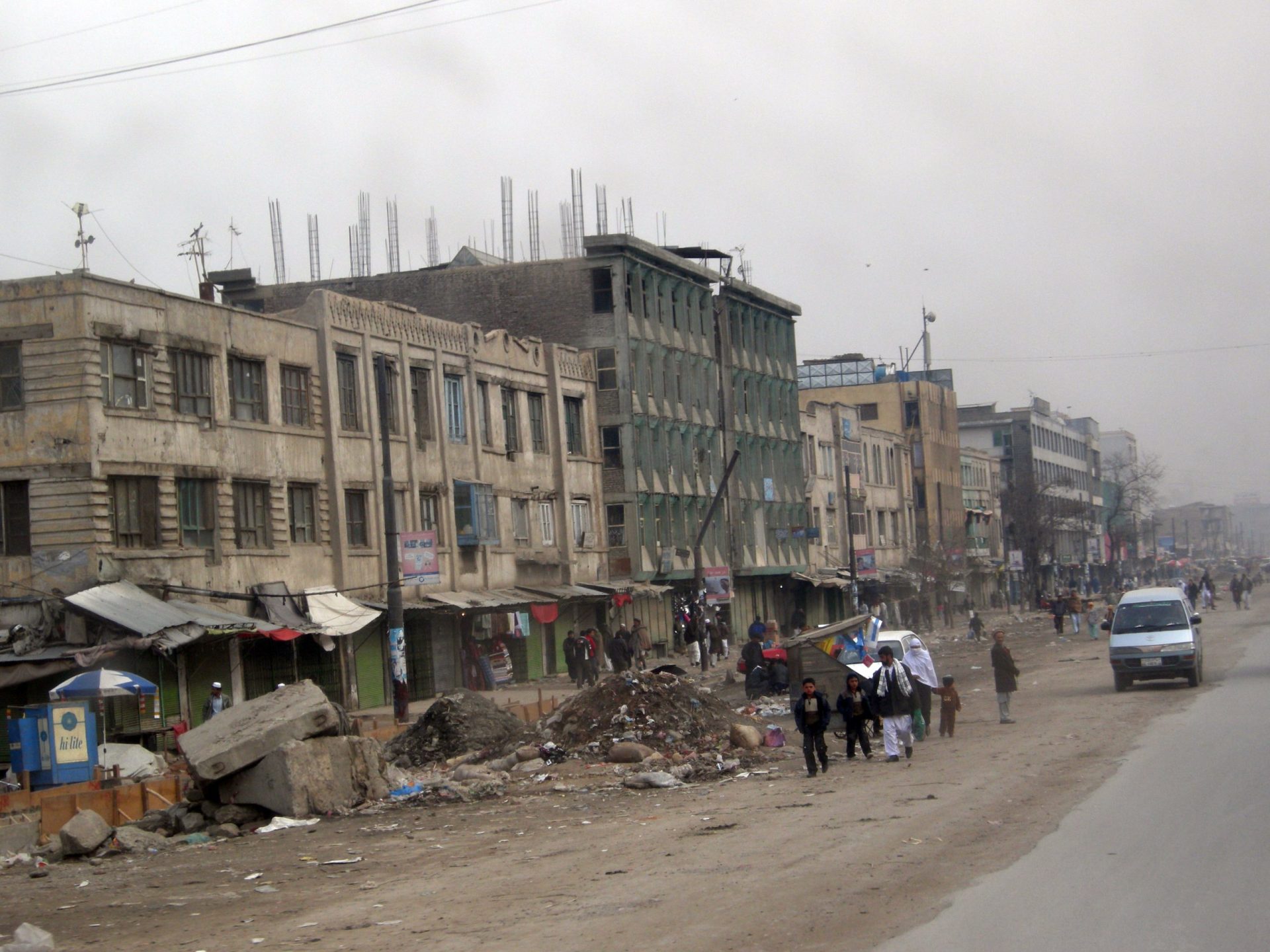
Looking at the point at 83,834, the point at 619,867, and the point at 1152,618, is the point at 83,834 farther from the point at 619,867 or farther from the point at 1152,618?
the point at 1152,618

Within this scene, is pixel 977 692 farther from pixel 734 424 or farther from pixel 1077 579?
pixel 1077 579

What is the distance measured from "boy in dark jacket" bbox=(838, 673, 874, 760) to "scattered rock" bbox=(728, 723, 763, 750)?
1.95m

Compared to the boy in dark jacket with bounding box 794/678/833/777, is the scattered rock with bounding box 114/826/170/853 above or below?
below

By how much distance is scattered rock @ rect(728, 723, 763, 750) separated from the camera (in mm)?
24438

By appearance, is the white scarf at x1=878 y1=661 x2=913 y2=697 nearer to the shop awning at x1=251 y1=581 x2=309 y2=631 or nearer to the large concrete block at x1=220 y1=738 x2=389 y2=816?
the large concrete block at x1=220 y1=738 x2=389 y2=816

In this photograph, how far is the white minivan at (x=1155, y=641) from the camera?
31266 millimetres

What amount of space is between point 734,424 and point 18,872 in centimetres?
5397

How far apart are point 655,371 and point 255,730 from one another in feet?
137

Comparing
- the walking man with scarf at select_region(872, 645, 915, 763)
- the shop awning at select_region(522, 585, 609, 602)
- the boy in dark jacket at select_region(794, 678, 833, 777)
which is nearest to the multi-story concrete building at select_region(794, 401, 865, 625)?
the shop awning at select_region(522, 585, 609, 602)

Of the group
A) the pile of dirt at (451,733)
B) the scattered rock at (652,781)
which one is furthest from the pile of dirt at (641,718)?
the scattered rock at (652,781)

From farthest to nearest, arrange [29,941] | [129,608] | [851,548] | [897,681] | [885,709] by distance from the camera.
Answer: [851,548] → [129,608] → [885,709] → [897,681] → [29,941]

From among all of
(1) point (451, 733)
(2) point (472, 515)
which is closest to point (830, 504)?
(2) point (472, 515)

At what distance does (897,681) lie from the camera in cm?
2191

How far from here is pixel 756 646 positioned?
3634 centimetres
